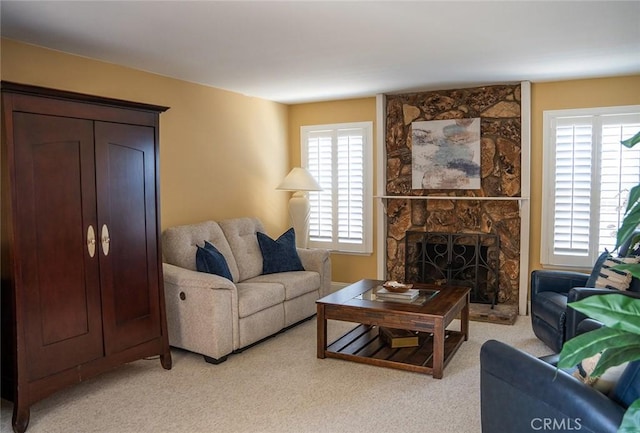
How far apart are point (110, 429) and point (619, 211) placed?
15.2 ft

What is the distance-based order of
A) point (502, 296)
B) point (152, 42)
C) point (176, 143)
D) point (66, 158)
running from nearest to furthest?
point (66, 158)
point (152, 42)
point (176, 143)
point (502, 296)

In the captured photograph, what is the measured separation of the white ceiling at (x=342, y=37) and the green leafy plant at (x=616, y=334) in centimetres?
201

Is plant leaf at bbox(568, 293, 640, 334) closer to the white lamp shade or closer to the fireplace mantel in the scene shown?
the fireplace mantel

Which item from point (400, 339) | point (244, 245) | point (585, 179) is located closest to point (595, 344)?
point (400, 339)

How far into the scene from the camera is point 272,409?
118 inches

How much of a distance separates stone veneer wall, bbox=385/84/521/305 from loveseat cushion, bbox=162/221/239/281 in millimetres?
2043

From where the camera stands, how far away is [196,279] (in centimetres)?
375

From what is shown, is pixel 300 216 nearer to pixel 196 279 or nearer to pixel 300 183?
pixel 300 183

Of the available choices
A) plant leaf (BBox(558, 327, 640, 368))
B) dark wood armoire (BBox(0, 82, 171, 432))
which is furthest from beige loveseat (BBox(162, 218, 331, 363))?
plant leaf (BBox(558, 327, 640, 368))

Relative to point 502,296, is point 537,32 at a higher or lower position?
higher

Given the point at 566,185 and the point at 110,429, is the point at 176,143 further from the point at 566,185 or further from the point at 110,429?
the point at 566,185

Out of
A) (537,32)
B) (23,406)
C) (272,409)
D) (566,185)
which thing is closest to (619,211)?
(566,185)

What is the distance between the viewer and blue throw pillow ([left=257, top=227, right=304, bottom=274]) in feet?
16.2

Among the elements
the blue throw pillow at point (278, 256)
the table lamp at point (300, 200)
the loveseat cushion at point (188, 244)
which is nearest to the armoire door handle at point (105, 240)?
the loveseat cushion at point (188, 244)
